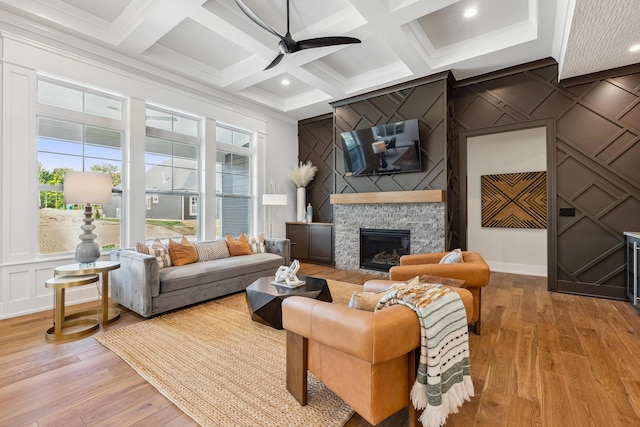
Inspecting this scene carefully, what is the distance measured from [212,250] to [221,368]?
2391 millimetres

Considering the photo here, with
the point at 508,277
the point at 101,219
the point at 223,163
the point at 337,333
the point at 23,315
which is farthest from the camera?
the point at 223,163

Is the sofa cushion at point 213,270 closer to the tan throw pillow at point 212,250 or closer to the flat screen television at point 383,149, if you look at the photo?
the tan throw pillow at point 212,250

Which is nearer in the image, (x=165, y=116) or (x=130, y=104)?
(x=130, y=104)

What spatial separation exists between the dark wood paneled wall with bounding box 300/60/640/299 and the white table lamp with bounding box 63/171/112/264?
412cm

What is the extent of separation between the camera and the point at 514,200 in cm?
540

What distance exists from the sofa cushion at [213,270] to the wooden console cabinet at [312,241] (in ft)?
4.92

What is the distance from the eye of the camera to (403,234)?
15.9 feet

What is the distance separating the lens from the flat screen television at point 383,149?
4678mm

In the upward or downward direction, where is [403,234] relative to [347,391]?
upward

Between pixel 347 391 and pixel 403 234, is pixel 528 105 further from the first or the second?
Result: pixel 347 391

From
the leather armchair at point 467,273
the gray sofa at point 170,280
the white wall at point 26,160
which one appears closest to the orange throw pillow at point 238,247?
the gray sofa at point 170,280

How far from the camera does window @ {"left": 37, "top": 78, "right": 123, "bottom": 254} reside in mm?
3414

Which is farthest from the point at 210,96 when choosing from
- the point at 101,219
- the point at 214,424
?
the point at 214,424

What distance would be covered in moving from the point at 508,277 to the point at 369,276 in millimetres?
2348
